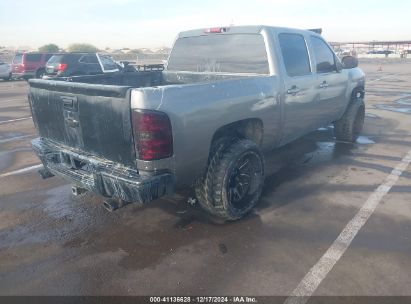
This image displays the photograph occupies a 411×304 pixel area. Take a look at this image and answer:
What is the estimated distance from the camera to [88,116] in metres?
3.27

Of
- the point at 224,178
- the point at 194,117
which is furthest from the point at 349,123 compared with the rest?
the point at 194,117

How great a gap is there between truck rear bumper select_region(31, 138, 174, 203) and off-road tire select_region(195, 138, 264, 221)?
584 mm

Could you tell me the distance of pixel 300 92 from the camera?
4750 millimetres

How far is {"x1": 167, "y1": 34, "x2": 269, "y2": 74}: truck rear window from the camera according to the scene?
450 cm

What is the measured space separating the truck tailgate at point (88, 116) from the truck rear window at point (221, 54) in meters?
2.15

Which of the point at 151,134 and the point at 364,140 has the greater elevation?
the point at 151,134

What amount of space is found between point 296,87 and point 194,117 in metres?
2.02

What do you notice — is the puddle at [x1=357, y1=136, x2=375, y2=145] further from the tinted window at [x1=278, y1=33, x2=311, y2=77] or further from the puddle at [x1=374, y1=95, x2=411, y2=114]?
the puddle at [x1=374, y1=95, x2=411, y2=114]

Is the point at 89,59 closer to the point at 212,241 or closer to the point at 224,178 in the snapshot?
the point at 224,178

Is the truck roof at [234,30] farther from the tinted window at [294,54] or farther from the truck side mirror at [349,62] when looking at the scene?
the truck side mirror at [349,62]

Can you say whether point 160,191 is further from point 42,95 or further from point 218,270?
point 42,95

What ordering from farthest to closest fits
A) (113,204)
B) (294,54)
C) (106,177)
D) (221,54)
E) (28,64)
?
1. (28,64)
2. (221,54)
3. (294,54)
4. (113,204)
5. (106,177)

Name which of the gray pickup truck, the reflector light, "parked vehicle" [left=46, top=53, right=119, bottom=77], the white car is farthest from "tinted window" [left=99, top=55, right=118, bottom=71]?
the reflector light

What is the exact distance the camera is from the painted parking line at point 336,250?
110 inches
